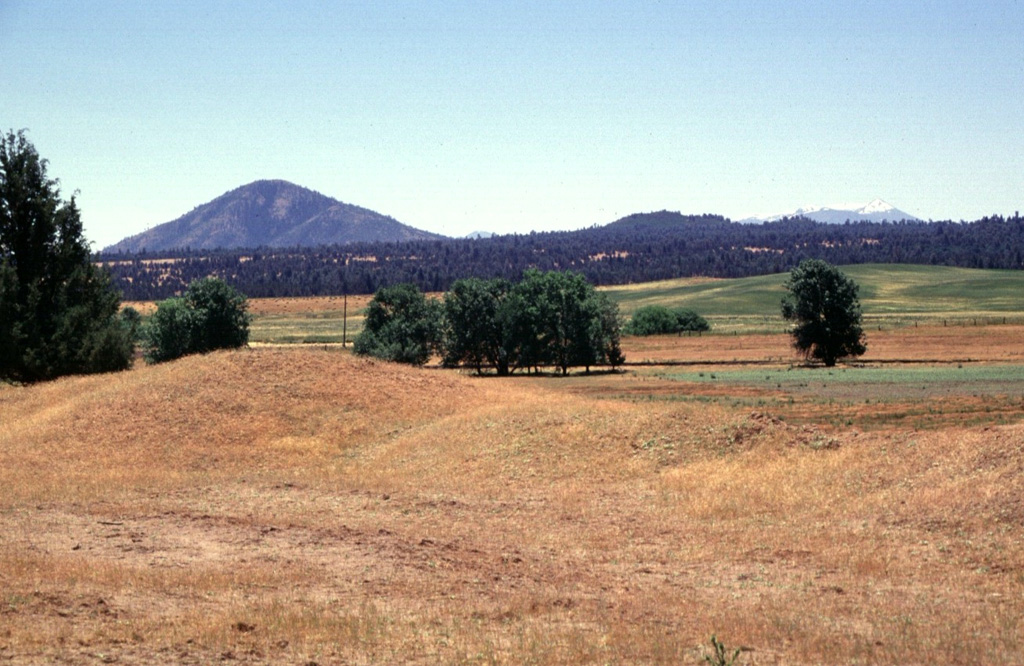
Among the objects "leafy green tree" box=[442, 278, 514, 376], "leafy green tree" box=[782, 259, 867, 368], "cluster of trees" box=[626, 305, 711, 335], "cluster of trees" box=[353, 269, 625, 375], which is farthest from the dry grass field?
"cluster of trees" box=[626, 305, 711, 335]

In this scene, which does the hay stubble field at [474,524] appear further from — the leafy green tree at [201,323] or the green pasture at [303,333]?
the green pasture at [303,333]

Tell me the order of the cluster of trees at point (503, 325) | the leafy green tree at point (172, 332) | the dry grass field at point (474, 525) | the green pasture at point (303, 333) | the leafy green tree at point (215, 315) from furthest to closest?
the green pasture at point (303, 333)
the cluster of trees at point (503, 325)
the leafy green tree at point (215, 315)
the leafy green tree at point (172, 332)
the dry grass field at point (474, 525)

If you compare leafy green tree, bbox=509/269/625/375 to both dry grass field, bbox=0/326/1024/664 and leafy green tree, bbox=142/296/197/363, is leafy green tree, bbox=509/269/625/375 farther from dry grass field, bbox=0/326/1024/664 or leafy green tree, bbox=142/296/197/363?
dry grass field, bbox=0/326/1024/664

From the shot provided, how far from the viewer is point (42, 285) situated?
49219 millimetres

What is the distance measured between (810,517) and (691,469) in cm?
621

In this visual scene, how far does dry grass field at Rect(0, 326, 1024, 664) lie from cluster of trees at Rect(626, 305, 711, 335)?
96377 millimetres

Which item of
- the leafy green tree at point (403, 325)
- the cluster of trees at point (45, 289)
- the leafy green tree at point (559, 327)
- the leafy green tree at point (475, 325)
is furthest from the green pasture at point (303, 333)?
the cluster of trees at point (45, 289)

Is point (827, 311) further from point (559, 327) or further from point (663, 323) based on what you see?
point (663, 323)

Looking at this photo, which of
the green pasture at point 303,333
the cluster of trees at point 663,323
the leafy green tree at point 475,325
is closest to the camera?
the leafy green tree at point 475,325

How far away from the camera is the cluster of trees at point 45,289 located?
4759cm

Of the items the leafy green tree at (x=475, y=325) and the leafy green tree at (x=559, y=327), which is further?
the leafy green tree at (x=475, y=325)

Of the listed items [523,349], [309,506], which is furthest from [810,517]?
[523,349]

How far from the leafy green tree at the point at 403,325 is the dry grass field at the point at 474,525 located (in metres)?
48.0

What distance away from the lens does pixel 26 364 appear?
47781mm
